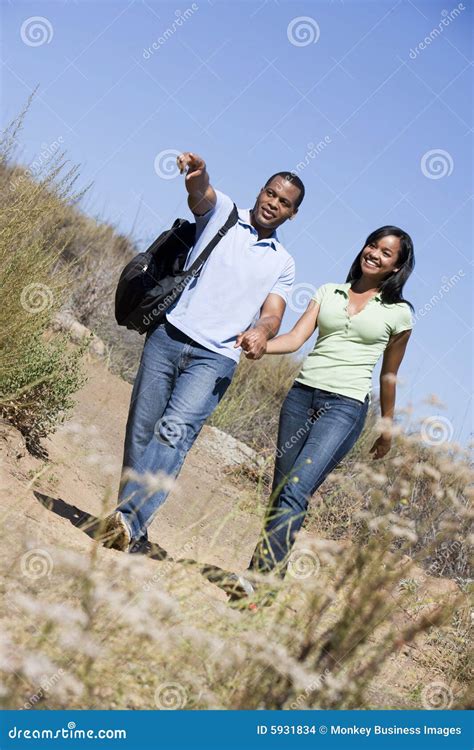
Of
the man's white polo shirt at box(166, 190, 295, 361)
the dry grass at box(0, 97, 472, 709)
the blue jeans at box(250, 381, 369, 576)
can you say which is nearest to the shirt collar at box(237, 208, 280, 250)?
the man's white polo shirt at box(166, 190, 295, 361)

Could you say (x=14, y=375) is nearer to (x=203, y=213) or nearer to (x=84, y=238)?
(x=203, y=213)

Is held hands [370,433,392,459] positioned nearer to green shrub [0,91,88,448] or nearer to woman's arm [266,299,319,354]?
woman's arm [266,299,319,354]

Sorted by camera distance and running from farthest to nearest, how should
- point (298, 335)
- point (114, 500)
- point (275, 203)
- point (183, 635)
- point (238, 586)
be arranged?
1. point (114, 500)
2. point (298, 335)
3. point (275, 203)
4. point (238, 586)
5. point (183, 635)

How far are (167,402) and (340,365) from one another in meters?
0.82

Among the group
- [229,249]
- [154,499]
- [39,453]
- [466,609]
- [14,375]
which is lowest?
[39,453]

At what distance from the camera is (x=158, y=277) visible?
4.36m

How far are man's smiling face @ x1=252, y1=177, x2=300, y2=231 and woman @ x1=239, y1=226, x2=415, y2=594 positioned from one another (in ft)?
1.54

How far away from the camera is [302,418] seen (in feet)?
14.5

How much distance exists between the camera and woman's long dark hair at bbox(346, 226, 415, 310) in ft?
14.9

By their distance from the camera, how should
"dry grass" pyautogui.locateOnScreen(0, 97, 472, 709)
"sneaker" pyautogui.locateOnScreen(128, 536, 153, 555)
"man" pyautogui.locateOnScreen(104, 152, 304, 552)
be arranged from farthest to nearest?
"man" pyautogui.locateOnScreen(104, 152, 304, 552)
"sneaker" pyautogui.locateOnScreen(128, 536, 153, 555)
"dry grass" pyautogui.locateOnScreen(0, 97, 472, 709)

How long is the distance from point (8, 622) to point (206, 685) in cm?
64

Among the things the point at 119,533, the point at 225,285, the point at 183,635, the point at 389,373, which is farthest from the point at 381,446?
the point at 183,635

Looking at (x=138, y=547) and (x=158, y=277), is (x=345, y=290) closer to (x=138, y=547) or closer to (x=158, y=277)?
(x=158, y=277)

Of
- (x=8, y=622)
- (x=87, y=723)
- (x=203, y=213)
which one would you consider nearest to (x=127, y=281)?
(x=203, y=213)
